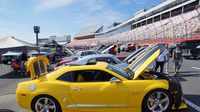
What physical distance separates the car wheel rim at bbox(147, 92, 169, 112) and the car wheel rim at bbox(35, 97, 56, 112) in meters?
2.31

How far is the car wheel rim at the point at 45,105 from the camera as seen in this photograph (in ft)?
23.3

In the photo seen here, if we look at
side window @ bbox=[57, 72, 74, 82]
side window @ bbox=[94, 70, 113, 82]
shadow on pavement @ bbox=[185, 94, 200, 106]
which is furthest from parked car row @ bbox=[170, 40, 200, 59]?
side window @ bbox=[57, 72, 74, 82]

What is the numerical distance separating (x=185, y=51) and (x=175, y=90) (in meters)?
20.6

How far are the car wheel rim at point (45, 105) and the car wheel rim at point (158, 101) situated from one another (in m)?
2.31

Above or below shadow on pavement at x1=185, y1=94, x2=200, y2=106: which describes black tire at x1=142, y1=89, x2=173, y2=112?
above

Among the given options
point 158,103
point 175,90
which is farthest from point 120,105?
point 175,90

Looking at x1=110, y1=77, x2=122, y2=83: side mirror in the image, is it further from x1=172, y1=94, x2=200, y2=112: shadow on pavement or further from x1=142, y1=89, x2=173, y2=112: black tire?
x1=172, y1=94, x2=200, y2=112: shadow on pavement

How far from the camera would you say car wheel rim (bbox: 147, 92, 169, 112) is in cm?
695

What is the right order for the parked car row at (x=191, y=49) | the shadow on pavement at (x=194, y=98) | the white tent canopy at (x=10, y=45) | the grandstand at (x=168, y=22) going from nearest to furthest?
the shadow on pavement at (x=194, y=98)
the white tent canopy at (x=10, y=45)
the parked car row at (x=191, y=49)
the grandstand at (x=168, y=22)

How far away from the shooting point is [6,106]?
8820mm

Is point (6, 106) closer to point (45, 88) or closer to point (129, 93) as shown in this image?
point (45, 88)

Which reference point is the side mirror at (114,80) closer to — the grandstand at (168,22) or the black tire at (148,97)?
the black tire at (148,97)

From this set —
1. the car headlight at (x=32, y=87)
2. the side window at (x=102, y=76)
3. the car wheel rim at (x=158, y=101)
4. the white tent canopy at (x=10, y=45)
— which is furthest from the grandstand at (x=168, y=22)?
the car headlight at (x=32, y=87)

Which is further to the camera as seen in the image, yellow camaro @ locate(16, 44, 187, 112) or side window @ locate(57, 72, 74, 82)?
side window @ locate(57, 72, 74, 82)
